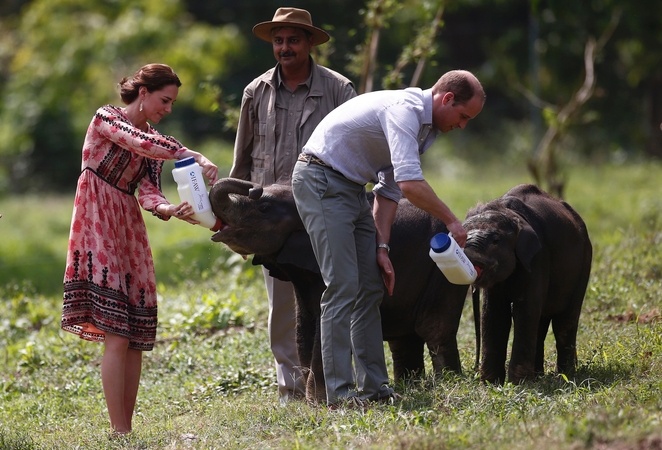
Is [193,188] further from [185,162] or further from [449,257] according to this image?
[449,257]

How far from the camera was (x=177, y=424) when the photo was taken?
5887 mm

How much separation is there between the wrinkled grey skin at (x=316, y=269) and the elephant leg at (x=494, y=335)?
19cm

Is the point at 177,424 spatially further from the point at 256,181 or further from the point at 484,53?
the point at 484,53

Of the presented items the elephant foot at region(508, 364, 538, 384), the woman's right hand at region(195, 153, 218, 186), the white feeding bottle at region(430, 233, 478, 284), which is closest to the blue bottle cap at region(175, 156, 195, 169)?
the woman's right hand at region(195, 153, 218, 186)

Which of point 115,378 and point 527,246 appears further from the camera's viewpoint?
point 527,246

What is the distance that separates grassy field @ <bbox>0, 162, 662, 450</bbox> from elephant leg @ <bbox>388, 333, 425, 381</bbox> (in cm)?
39

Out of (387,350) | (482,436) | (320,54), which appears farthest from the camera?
(320,54)

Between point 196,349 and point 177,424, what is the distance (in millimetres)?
2278

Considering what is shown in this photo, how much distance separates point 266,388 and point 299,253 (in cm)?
148

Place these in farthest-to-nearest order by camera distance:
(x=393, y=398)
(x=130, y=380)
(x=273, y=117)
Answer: (x=273, y=117), (x=130, y=380), (x=393, y=398)

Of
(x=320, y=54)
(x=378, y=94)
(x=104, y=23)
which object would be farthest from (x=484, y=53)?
(x=378, y=94)

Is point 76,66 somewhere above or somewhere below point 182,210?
above

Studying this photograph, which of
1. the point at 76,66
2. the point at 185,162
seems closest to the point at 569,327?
the point at 185,162

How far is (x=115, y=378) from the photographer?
217 inches
